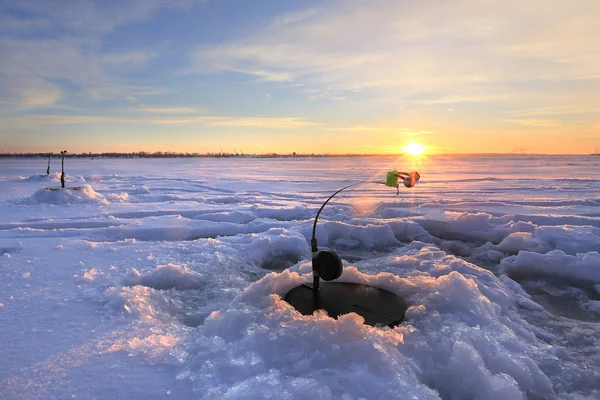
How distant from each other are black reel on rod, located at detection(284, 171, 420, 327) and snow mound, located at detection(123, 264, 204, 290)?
5.30 ft

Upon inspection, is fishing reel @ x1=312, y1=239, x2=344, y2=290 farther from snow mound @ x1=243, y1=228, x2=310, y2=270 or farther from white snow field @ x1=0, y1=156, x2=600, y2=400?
snow mound @ x1=243, y1=228, x2=310, y2=270

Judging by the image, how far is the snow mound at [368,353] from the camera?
2383 mm

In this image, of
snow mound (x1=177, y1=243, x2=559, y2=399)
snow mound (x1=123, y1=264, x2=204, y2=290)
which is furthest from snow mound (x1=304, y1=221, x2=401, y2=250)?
snow mound (x1=177, y1=243, x2=559, y2=399)

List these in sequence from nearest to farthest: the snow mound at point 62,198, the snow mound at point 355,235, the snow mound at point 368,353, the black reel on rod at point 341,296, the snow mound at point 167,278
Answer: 1. the snow mound at point 368,353
2. the black reel on rod at point 341,296
3. the snow mound at point 167,278
4. the snow mound at point 355,235
5. the snow mound at point 62,198

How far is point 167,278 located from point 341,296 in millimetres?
2412

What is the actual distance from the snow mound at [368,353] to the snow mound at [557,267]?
2420 mm

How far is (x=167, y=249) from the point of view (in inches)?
243

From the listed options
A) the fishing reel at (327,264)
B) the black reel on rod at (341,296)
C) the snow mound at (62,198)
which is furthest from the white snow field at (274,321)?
the snow mound at (62,198)

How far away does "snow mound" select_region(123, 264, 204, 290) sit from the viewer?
458cm

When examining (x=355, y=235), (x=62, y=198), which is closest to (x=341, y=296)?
(x=355, y=235)

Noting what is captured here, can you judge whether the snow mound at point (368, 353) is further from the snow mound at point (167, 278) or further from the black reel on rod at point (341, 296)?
the snow mound at point (167, 278)

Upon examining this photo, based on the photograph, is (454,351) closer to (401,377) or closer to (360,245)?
(401,377)

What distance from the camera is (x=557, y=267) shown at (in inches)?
226

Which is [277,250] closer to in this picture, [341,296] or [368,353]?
[341,296]
